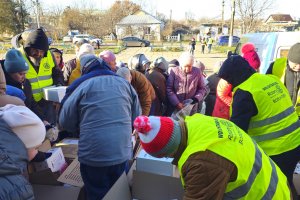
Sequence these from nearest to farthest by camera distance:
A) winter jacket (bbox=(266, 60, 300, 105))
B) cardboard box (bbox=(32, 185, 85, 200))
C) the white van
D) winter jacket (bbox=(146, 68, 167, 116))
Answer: cardboard box (bbox=(32, 185, 85, 200))
winter jacket (bbox=(266, 60, 300, 105))
winter jacket (bbox=(146, 68, 167, 116))
the white van

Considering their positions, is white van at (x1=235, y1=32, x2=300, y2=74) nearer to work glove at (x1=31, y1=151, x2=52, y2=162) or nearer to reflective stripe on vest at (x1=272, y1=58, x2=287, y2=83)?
reflective stripe on vest at (x1=272, y1=58, x2=287, y2=83)

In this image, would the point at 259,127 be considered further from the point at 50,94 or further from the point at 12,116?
the point at 50,94

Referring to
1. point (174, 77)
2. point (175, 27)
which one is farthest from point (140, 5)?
point (174, 77)

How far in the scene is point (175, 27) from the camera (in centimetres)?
5006

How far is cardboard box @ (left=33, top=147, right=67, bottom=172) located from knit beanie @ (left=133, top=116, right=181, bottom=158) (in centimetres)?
124

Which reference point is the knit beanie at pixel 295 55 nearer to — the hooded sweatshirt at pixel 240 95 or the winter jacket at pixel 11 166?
the hooded sweatshirt at pixel 240 95

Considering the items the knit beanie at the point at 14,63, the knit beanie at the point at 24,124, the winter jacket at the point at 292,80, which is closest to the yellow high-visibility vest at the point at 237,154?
the knit beanie at the point at 24,124

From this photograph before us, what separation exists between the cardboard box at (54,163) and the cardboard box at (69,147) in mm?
168

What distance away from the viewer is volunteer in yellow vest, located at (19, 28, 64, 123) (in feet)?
10.6

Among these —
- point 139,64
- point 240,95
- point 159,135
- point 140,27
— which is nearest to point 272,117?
point 240,95

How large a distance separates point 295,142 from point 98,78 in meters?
1.47

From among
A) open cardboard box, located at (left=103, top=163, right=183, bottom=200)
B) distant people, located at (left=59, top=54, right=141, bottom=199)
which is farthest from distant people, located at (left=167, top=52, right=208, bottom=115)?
open cardboard box, located at (left=103, top=163, right=183, bottom=200)

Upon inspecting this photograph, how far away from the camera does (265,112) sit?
1.95m

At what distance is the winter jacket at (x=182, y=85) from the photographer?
3994 millimetres
